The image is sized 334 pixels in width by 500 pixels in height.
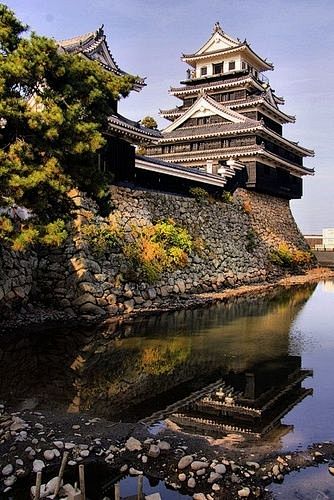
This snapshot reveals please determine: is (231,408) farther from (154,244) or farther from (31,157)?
(154,244)

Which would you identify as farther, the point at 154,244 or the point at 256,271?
the point at 256,271

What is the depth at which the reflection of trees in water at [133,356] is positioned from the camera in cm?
833

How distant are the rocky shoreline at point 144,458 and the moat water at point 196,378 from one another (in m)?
0.26

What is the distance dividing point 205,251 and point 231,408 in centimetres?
1597

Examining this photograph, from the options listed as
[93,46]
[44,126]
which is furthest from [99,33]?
[44,126]

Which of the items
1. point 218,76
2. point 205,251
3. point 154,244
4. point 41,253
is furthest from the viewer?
point 218,76

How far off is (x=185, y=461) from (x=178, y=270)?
14.7 m

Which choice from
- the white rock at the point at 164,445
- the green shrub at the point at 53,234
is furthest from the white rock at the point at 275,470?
the green shrub at the point at 53,234

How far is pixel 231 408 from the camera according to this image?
7516 mm

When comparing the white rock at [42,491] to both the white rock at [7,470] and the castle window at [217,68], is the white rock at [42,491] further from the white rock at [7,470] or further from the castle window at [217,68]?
the castle window at [217,68]

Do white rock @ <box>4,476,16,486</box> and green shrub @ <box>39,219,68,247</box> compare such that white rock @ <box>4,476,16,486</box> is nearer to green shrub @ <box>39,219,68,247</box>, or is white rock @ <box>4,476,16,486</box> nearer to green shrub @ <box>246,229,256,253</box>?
green shrub @ <box>39,219,68,247</box>

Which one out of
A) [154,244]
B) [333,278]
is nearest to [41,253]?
[154,244]

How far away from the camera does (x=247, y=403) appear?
7.75 meters

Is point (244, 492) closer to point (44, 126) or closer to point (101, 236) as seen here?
point (44, 126)
